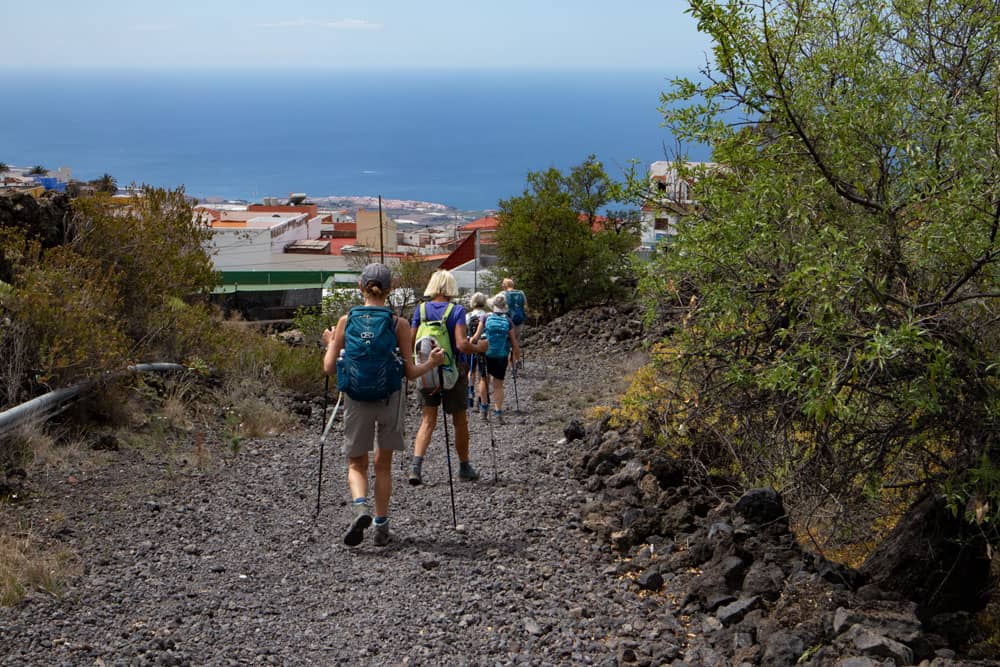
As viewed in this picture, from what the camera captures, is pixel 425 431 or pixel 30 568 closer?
pixel 30 568

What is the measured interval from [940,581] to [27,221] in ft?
36.3

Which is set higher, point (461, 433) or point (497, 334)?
point (497, 334)

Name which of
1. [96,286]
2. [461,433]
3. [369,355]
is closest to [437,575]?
[369,355]

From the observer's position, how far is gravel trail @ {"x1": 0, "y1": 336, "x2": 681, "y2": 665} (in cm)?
541

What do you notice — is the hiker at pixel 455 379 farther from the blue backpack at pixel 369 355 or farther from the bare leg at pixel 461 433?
the blue backpack at pixel 369 355

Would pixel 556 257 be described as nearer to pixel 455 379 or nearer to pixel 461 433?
pixel 461 433

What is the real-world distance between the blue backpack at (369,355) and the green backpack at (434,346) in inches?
32.8

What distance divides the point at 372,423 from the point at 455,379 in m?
1.30

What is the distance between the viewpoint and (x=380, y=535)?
706 centimetres

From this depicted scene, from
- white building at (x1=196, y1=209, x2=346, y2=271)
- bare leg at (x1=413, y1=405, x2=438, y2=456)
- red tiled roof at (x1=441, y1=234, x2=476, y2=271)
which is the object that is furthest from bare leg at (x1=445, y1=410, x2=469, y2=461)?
white building at (x1=196, y1=209, x2=346, y2=271)

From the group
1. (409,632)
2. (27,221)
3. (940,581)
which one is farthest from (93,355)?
(940,581)

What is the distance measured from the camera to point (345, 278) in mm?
39406

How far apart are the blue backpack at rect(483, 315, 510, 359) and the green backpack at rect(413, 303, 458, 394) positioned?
A: 3.89 meters

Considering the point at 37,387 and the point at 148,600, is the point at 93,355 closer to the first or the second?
the point at 37,387
